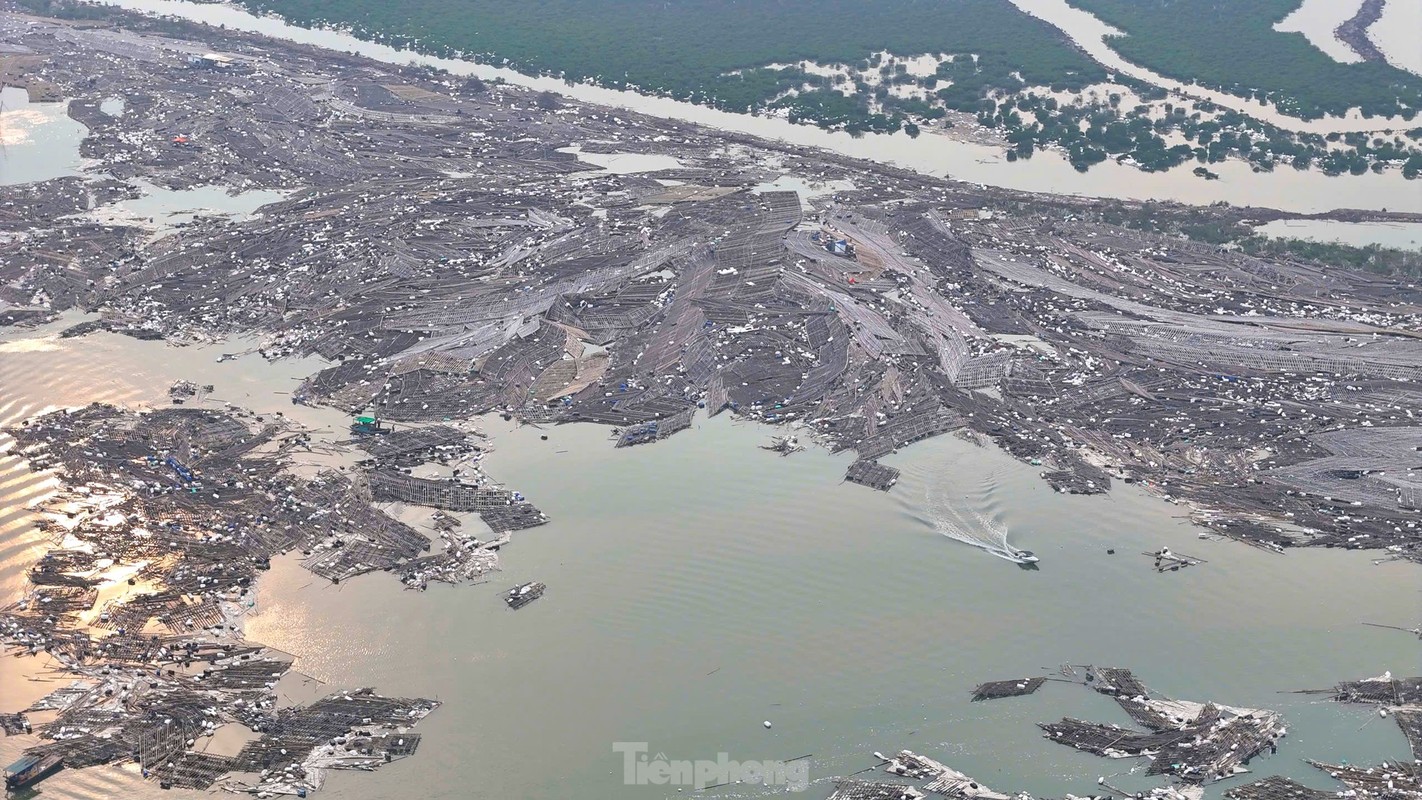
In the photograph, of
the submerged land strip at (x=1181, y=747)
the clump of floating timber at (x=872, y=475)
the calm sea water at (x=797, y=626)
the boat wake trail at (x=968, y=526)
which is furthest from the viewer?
the clump of floating timber at (x=872, y=475)

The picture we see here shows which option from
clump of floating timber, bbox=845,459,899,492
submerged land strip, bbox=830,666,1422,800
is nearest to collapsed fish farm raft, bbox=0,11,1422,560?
clump of floating timber, bbox=845,459,899,492

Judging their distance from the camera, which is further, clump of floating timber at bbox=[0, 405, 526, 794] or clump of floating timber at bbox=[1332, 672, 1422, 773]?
clump of floating timber at bbox=[1332, 672, 1422, 773]

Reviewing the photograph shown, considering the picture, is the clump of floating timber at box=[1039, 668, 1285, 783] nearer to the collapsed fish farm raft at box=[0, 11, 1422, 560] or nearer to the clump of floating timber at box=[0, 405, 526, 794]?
the collapsed fish farm raft at box=[0, 11, 1422, 560]

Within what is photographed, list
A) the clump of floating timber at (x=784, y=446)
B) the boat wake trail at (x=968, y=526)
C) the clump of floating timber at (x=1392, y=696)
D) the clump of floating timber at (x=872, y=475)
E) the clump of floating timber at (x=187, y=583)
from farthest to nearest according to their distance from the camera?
the clump of floating timber at (x=784, y=446) < the clump of floating timber at (x=872, y=475) < the boat wake trail at (x=968, y=526) < the clump of floating timber at (x=1392, y=696) < the clump of floating timber at (x=187, y=583)

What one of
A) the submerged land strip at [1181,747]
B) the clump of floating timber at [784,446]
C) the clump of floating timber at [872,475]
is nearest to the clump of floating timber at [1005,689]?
the submerged land strip at [1181,747]

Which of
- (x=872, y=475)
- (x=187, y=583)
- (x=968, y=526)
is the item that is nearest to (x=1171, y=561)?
(x=968, y=526)

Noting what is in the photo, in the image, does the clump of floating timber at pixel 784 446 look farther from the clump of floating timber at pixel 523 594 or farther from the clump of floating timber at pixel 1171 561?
the clump of floating timber at pixel 1171 561
